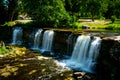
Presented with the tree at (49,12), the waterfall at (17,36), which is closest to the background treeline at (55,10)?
the tree at (49,12)

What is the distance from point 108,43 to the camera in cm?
2002

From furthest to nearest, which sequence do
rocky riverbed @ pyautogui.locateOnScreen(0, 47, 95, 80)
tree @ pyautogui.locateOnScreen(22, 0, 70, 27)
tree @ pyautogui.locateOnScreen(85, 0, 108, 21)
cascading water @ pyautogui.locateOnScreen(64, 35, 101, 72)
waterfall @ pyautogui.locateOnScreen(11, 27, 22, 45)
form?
tree @ pyautogui.locateOnScreen(85, 0, 108, 21) → waterfall @ pyautogui.locateOnScreen(11, 27, 22, 45) → tree @ pyautogui.locateOnScreen(22, 0, 70, 27) → cascading water @ pyautogui.locateOnScreen(64, 35, 101, 72) → rocky riverbed @ pyautogui.locateOnScreen(0, 47, 95, 80)

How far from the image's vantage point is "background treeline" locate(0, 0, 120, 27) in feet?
107

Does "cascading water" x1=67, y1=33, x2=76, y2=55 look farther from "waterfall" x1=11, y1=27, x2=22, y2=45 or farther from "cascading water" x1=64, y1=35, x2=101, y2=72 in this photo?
"waterfall" x1=11, y1=27, x2=22, y2=45

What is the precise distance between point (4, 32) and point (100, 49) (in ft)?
56.5

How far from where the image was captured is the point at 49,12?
32.4 meters

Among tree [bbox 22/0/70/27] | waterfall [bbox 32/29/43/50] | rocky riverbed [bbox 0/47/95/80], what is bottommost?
rocky riverbed [bbox 0/47/95/80]

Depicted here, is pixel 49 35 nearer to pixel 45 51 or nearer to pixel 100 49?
pixel 45 51

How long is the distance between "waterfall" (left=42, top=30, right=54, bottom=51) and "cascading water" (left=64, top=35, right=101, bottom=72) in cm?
439

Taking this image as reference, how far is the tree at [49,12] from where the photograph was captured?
1268 inches

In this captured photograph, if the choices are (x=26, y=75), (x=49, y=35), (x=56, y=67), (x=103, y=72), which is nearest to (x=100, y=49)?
(x=103, y=72)

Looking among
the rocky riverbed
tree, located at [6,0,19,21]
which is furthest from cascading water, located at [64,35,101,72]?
tree, located at [6,0,19,21]

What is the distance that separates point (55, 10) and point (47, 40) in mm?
5901

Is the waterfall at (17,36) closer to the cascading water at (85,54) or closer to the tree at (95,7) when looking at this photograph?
the cascading water at (85,54)
